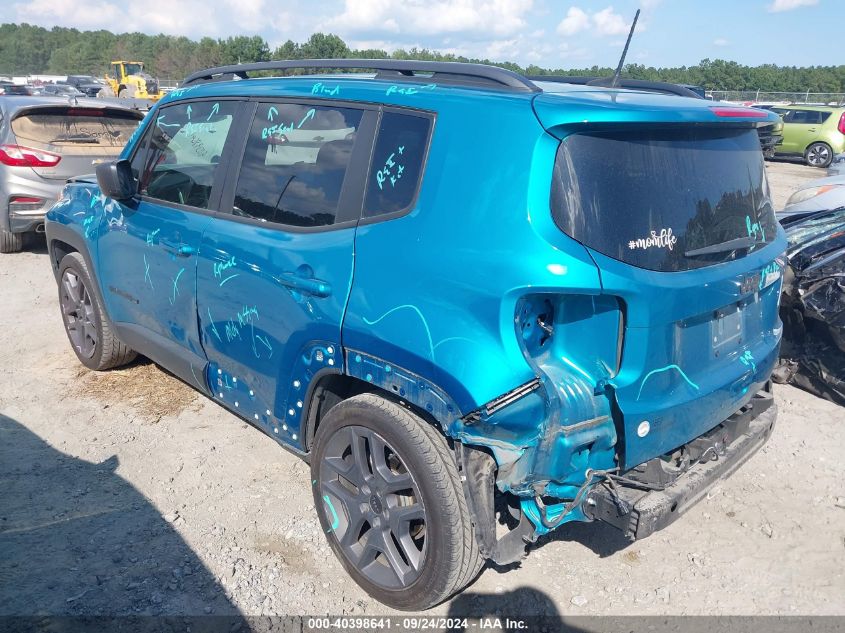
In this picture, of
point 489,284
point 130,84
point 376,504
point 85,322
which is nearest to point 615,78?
point 489,284

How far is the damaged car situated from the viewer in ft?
14.8

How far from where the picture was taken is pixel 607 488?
2.46 m

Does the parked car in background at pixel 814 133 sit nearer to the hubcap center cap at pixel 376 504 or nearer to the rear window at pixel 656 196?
the rear window at pixel 656 196

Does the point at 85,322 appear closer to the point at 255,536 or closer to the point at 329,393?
the point at 255,536

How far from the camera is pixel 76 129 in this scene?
7.86 meters

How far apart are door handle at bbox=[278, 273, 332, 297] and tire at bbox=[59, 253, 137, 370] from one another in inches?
90.1

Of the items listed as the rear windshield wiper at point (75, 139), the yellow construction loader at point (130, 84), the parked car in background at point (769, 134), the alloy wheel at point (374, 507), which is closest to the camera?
the alloy wheel at point (374, 507)

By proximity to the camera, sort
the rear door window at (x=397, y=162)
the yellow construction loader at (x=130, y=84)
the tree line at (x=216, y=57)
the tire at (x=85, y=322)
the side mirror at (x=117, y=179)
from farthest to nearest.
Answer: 1. the yellow construction loader at (x=130, y=84)
2. the tree line at (x=216, y=57)
3. the tire at (x=85, y=322)
4. the side mirror at (x=117, y=179)
5. the rear door window at (x=397, y=162)

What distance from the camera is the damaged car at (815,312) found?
14.8 ft

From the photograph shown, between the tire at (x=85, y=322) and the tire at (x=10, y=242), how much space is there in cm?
377

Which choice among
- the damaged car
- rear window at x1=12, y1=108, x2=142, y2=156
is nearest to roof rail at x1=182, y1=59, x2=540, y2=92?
the damaged car

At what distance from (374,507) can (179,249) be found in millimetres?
1740

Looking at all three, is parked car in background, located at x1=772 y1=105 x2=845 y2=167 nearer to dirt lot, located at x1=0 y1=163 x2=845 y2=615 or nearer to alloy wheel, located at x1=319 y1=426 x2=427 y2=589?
dirt lot, located at x1=0 y1=163 x2=845 y2=615

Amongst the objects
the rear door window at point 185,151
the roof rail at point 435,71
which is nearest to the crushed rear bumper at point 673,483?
the roof rail at point 435,71
